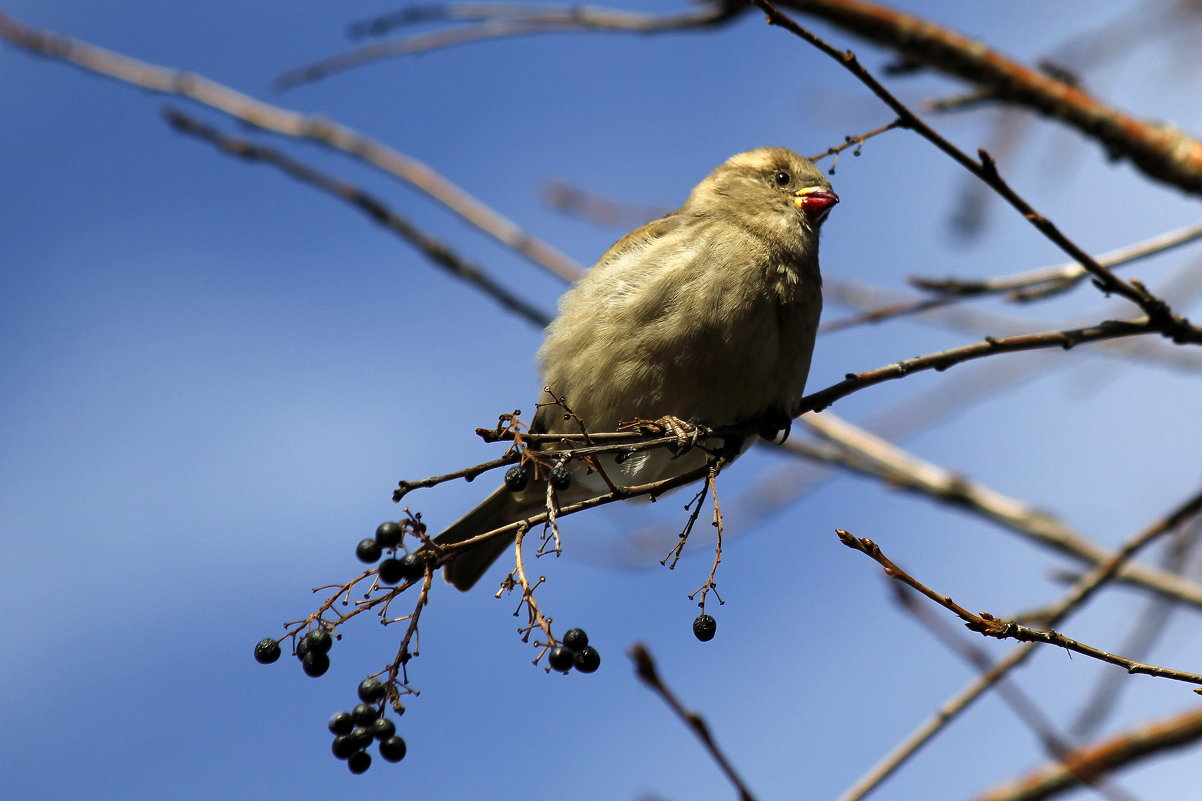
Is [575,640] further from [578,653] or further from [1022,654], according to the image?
[1022,654]

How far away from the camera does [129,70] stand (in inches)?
200

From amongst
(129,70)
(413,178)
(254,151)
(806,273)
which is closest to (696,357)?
(806,273)

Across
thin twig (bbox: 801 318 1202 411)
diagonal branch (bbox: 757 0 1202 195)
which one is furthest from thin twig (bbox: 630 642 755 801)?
diagonal branch (bbox: 757 0 1202 195)

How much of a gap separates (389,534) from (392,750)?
0.49 meters

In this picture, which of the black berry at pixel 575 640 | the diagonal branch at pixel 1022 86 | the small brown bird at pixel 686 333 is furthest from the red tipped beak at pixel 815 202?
the black berry at pixel 575 640

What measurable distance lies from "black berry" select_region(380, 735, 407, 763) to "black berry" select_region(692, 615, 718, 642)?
727 millimetres

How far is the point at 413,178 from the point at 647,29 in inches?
46.4

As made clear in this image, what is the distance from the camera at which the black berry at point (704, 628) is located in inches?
107

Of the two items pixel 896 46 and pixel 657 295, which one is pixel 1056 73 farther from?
pixel 657 295

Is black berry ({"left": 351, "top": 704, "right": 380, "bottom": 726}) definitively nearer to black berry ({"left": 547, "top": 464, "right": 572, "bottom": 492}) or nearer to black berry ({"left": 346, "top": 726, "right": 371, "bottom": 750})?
black berry ({"left": 346, "top": 726, "right": 371, "bottom": 750})

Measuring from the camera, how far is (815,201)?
545cm

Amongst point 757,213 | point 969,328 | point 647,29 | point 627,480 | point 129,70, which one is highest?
point 129,70

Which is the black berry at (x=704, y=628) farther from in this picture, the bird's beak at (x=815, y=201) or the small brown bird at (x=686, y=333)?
the bird's beak at (x=815, y=201)

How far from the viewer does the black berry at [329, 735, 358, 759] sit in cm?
261
